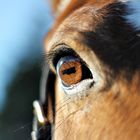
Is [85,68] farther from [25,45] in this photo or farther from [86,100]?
[25,45]

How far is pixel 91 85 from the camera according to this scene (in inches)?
82.8

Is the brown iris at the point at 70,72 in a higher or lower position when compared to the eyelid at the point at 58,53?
lower

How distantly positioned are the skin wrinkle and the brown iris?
60 mm

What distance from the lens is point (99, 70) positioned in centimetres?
204

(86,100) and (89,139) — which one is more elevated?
(86,100)

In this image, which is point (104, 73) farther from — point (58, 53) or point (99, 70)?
point (58, 53)

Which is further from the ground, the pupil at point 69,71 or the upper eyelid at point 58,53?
the upper eyelid at point 58,53

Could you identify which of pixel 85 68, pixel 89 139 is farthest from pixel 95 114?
pixel 85 68

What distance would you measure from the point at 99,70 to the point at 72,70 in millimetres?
174

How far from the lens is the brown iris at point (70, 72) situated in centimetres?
215

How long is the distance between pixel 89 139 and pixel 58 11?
138cm

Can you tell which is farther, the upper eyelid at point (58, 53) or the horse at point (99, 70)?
the upper eyelid at point (58, 53)

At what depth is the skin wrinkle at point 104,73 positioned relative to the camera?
73.1 inches

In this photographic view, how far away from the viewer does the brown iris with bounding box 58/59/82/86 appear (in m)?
2.15
